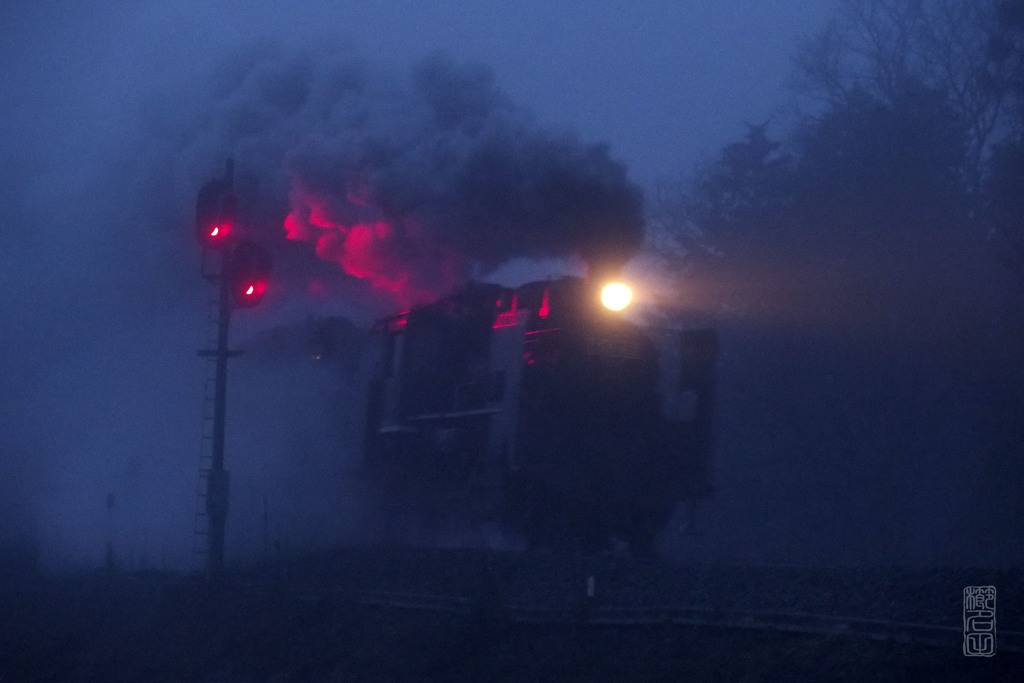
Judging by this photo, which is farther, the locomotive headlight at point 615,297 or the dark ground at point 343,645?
the locomotive headlight at point 615,297

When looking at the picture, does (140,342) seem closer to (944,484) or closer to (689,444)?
(689,444)

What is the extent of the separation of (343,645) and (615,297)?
6565 mm

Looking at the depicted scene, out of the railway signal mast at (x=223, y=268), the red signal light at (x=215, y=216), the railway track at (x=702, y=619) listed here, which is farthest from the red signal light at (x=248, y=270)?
the railway track at (x=702, y=619)

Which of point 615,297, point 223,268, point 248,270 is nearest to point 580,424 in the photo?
point 615,297

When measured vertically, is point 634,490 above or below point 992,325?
below

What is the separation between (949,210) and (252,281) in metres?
17.2

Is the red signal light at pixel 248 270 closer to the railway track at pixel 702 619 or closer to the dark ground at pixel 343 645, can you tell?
the dark ground at pixel 343 645

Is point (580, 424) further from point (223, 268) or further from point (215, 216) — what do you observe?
point (215, 216)

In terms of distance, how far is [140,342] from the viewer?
2648cm

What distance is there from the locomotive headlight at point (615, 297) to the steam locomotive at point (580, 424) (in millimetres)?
68

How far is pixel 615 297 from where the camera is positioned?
15602 mm

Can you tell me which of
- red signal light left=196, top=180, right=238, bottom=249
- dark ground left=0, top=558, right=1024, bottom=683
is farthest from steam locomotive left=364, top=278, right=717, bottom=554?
red signal light left=196, top=180, right=238, bottom=249

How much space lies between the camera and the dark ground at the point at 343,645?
7.59 meters

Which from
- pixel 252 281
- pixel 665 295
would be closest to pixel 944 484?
pixel 665 295
